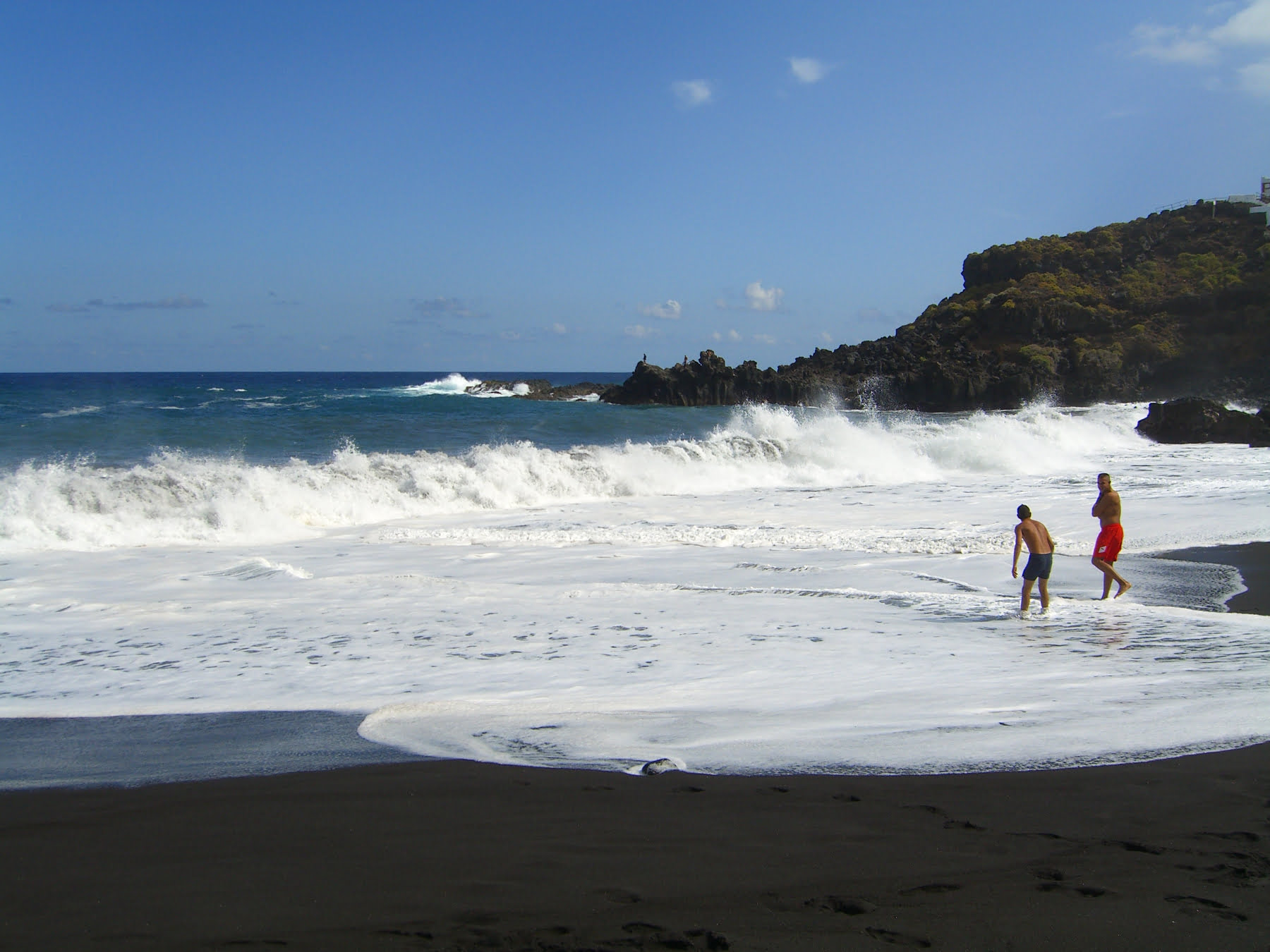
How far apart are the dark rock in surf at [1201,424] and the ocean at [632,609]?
867 cm

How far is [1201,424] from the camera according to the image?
97.8ft

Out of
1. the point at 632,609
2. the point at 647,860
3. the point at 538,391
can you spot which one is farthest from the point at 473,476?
the point at 538,391

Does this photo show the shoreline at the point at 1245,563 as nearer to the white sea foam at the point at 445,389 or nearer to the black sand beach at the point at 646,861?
the black sand beach at the point at 646,861

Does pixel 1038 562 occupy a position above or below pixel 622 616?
above

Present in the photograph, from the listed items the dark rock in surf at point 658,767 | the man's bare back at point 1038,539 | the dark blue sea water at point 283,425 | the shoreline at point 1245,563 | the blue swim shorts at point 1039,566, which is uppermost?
the dark blue sea water at point 283,425

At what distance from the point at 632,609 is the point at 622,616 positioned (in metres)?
0.35

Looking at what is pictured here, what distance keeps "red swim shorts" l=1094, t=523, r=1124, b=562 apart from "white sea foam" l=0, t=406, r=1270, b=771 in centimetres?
58

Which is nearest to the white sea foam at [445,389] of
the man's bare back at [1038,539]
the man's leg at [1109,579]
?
the man's leg at [1109,579]

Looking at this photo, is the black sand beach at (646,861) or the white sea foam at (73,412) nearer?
the black sand beach at (646,861)

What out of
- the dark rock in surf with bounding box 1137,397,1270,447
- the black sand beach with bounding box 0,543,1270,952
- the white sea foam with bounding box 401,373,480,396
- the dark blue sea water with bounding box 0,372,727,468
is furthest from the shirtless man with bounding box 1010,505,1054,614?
the white sea foam with bounding box 401,373,480,396

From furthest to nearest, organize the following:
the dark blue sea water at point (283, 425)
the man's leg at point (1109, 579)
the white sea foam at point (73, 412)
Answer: the white sea foam at point (73, 412) < the dark blue sea water at point (283, 425) < the man's leg at point (1109, 579)

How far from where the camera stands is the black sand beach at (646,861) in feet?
9.71

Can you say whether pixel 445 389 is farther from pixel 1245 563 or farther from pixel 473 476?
pixel 1245 563

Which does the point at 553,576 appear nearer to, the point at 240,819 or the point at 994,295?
the point at 240,819
